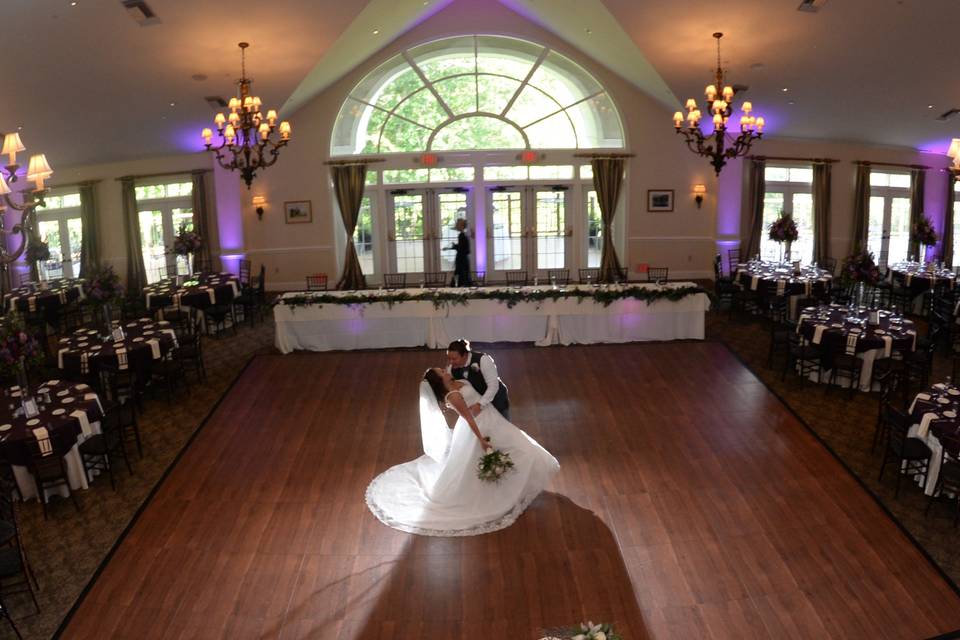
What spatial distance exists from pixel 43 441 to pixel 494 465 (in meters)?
4.05

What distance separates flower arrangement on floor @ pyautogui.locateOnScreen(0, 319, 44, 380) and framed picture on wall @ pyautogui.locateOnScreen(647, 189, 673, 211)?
40.0 ft

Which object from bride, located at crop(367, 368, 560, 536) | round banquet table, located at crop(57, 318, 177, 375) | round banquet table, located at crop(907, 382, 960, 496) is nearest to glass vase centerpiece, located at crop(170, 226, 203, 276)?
round banquet table, located at crop(57, 318, 177, 375)

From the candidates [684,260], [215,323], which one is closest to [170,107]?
[215,323]

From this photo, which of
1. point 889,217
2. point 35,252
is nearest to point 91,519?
point 35,252

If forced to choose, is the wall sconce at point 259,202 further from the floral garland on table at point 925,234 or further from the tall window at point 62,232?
the floral garland on table at point 925,234

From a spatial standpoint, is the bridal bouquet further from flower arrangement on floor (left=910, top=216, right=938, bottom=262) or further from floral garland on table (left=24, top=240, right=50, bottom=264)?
flower arrangement on floor (left=910, top=216, right=938, bottom=262)

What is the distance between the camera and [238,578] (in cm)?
560

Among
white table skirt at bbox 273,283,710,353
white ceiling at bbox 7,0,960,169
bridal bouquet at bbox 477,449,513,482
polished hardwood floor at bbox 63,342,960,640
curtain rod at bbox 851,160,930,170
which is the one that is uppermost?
white ceiling at bbox 7,0,960,169

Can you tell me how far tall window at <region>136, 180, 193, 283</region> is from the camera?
651 inches

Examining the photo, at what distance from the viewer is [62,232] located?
16.8m

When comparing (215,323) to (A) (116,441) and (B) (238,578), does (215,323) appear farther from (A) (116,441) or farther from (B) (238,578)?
(B) (238,578)

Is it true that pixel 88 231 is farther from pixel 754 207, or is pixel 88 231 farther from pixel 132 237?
pixel 754 207

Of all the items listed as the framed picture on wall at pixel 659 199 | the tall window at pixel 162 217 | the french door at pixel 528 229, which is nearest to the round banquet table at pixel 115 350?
the tall window at pixel 162 217

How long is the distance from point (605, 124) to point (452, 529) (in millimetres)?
11886
